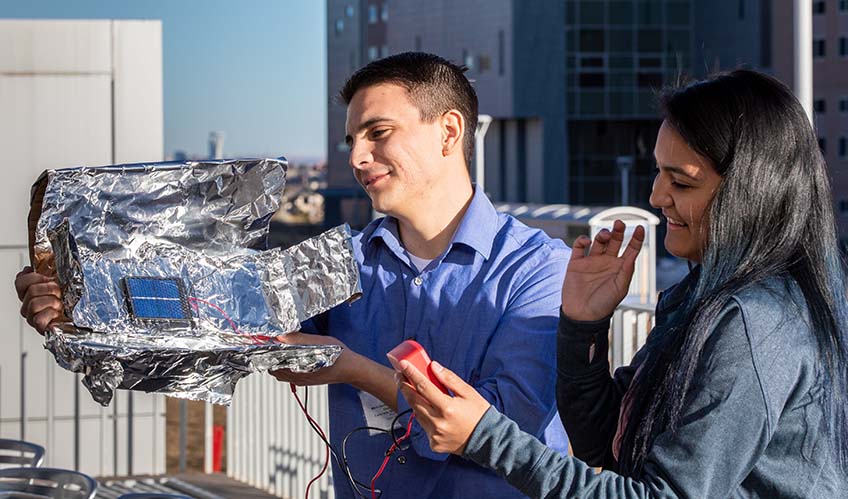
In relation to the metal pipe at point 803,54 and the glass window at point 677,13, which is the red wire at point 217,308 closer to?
the metal pipe at point 803,54

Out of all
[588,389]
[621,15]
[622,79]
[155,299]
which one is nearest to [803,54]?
[588,389]

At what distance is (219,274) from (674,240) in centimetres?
92

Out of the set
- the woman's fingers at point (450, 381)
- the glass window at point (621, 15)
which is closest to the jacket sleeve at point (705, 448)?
the woman's fingers at point (450, 381)

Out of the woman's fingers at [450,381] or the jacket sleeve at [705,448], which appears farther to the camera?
the woman's fingers at [450,381]

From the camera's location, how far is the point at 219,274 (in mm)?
2480

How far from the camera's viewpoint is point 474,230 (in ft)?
8.69

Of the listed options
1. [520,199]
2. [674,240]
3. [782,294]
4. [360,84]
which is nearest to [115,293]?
[360,84]

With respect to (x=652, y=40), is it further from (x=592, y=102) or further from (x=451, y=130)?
(x=451, y=130)

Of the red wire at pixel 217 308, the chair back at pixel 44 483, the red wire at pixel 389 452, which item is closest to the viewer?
the red wire at pixel 389 452

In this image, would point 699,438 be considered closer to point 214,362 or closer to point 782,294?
point 782,294

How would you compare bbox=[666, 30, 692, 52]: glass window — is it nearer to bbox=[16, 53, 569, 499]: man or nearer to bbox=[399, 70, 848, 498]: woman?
bbox=[16, 53, 569, 499]: man

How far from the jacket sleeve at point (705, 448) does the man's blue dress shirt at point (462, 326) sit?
0.54m

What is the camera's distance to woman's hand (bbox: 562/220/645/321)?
2.11 m

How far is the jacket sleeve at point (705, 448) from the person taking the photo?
177cm
